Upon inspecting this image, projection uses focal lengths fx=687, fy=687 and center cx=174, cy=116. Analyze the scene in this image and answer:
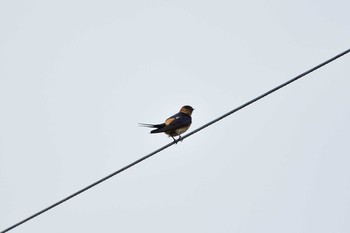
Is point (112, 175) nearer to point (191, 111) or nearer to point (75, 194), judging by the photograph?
point (75, 194)

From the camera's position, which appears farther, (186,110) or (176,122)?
(186,110)

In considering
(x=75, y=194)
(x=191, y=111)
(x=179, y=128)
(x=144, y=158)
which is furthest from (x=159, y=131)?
(x=75, y=194)

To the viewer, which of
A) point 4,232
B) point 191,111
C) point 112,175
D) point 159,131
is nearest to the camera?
point 4,232

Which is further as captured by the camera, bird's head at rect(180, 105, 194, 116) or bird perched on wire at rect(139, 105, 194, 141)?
bird's head at rect(180, 105, 194, 116)

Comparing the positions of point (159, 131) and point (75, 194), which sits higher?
point (159, 131)

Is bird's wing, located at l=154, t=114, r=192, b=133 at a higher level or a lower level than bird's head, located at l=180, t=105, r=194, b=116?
lower

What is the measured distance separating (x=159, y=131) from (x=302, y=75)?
5.25 meters

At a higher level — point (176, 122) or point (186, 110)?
point (186, 110)

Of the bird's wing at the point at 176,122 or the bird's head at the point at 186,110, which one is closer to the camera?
the bird's wing at the point at 176,122

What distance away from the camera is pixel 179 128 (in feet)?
42.6

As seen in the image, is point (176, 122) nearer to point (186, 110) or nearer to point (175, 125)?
point (175, 125)

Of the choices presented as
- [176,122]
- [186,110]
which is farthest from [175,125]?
[186,110]

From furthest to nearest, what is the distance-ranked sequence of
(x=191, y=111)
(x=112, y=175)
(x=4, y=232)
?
1. (x=191, y=111)
2. (x=112, y=175)
3. (x=4, y=232)

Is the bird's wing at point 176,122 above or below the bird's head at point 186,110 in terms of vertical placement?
below
